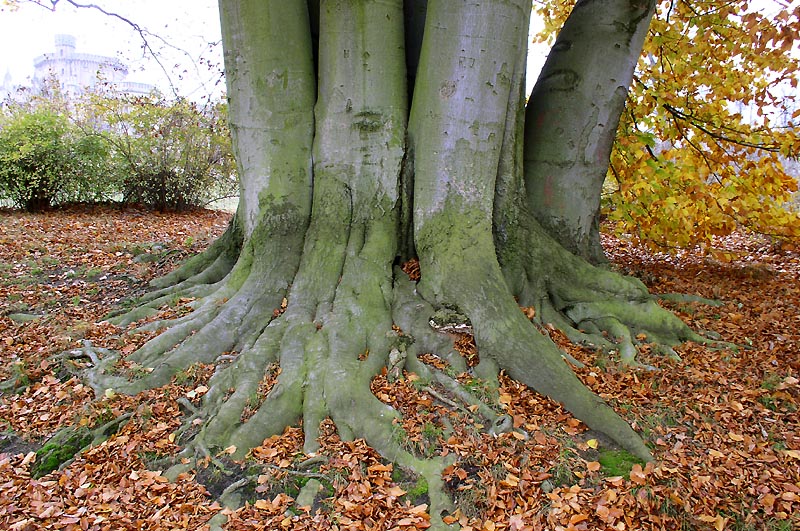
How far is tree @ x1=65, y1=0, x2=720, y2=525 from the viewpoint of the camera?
3.72m

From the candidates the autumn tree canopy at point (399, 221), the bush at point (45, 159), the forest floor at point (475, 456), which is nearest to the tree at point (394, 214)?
the autumn tree canopy at point (399, 221)

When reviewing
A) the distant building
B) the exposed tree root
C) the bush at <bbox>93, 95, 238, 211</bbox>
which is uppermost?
the distant building

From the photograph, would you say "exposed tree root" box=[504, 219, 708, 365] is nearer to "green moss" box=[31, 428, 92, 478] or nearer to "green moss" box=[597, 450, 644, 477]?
"green moss" box=[597, 450, 644, 477]

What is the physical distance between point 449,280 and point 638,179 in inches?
125

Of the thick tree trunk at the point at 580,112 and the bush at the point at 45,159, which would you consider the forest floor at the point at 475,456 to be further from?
the bush at the point at 45,159

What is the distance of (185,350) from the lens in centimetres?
395

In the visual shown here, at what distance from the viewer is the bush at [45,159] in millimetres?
10906

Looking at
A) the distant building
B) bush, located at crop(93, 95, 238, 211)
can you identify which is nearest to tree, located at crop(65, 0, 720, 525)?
bush, located at crop(93, 95, 238, 211)

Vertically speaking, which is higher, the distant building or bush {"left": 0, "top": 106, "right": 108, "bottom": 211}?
the distant building

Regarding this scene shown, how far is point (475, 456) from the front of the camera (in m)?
3.01

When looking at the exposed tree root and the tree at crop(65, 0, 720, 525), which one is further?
the exposed tree root

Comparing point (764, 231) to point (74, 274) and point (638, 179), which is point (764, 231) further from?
point (74, 274)

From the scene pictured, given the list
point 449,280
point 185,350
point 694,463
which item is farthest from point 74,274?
point 694,463

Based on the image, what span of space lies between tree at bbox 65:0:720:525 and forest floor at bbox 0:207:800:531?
21 cm
